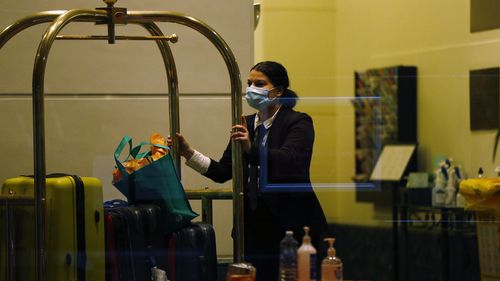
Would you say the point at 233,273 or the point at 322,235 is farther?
the point at 322,235

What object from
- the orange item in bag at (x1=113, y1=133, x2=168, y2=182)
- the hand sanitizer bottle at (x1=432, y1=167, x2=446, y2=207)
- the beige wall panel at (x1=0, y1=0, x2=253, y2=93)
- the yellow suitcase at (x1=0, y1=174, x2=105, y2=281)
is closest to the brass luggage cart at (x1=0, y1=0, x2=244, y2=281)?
the yellow suitcase at (x1=0, y1=174, x2=105, y2=281)

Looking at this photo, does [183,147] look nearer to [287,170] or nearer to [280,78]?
[287,170]

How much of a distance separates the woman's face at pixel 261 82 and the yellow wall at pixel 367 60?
305 millimetres

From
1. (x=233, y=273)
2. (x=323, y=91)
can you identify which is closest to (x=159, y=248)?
(x=233, y=273)

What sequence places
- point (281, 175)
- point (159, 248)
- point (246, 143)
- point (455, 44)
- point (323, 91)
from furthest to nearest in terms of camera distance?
point (455, 44) < point (323, 91) < point (281, 175) < point (246, 143) < point (159, 248)

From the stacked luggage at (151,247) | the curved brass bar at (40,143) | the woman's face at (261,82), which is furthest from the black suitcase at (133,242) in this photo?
the woman's face at (261,82)

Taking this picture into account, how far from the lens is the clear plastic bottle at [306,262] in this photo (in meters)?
4.34

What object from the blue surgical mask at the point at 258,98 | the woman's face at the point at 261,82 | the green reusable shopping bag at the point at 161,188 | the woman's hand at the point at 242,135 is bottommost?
the green reusable shopping bag at the point at 161,188

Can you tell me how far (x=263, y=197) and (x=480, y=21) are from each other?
6.06 feet

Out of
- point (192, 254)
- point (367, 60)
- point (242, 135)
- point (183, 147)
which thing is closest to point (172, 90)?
point (183, 147)

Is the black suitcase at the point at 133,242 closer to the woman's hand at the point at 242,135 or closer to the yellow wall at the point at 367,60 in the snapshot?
the woman's hand at the point at 242,135

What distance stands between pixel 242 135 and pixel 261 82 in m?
0.47

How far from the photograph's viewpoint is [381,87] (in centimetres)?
593

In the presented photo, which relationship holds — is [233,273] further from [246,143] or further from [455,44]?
[455,44]
